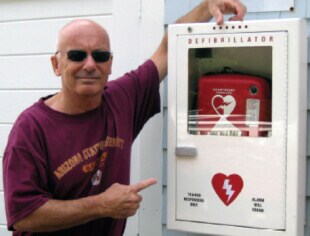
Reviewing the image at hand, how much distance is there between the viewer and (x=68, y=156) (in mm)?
2404

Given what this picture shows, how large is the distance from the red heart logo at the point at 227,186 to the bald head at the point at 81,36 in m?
0.78

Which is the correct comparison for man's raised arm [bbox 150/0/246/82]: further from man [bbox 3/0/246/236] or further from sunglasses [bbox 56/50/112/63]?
sunglasses [bbox 56/50/112/63]

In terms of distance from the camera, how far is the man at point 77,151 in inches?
90.0

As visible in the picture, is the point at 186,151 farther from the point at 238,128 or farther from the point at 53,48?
the point at 53,48

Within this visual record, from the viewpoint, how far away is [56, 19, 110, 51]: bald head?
2400 millimetres

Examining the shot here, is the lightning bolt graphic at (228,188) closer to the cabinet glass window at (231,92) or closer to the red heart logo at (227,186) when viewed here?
the red heart logo at (227,186)

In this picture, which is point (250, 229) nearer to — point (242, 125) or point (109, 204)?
point (242, 125)

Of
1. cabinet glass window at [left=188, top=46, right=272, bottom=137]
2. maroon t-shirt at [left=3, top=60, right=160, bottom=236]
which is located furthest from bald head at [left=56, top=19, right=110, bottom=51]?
cabinet glass window at [left=188, top=46, right=272, bottom=137]

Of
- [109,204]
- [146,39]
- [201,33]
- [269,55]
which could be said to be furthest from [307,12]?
[109,204]

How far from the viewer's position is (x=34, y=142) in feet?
7.70

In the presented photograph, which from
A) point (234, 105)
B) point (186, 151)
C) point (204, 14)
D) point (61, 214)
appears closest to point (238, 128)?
point (234, 105)

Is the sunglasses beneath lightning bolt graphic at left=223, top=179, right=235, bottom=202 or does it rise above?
above

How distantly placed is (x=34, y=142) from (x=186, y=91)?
0.73 meters

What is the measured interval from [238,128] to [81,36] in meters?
0.81
